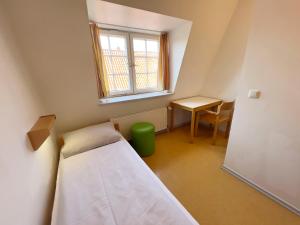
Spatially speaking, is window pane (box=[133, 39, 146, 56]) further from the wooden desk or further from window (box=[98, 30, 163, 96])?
the wooden desk

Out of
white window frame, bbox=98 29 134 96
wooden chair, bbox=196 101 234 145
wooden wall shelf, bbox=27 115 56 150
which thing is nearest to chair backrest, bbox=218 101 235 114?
wooden chair, bbox=196 101 234 145

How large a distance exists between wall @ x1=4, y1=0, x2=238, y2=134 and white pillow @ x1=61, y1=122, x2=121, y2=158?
32cm

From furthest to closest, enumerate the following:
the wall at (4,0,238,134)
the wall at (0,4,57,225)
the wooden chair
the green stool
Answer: the wooden chair → the green stool → the wall at (4,0,238,134) → the wall at (0,4,57,225)

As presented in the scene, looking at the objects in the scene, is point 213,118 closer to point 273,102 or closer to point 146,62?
point 273,102

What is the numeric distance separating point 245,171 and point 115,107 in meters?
2.05

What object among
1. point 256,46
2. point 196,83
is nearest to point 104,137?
point 256,46

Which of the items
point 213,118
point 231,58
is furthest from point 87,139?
point 231,58

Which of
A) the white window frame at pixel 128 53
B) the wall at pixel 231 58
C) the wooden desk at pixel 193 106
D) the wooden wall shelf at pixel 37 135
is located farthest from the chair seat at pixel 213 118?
the wooden wall shelf at pixel 37 135

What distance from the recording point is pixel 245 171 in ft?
5.54

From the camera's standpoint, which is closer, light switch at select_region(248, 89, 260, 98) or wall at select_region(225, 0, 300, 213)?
wall at select_region(225, 0, 300, 213)

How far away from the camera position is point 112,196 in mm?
1021

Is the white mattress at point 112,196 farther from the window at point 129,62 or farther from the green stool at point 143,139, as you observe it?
the window at point 129,62

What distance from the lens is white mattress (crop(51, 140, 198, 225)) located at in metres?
0.86

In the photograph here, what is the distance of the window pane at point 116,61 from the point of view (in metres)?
2.25
